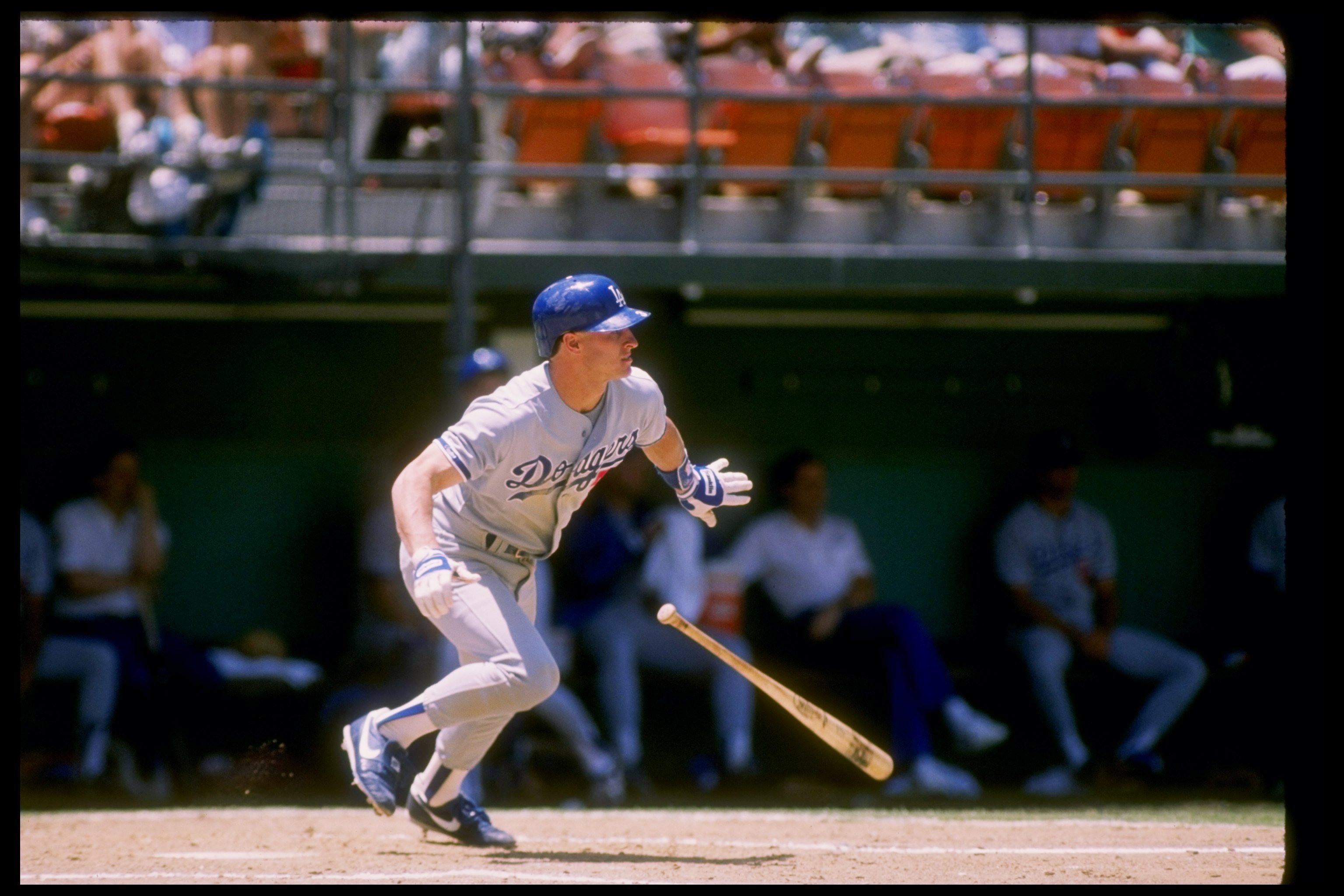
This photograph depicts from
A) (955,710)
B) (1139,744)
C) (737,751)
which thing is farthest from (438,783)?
(1139,744)

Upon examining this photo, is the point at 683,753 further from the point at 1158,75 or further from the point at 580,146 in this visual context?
the point at 1158,75

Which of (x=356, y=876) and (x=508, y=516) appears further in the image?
(x=508, y=516)

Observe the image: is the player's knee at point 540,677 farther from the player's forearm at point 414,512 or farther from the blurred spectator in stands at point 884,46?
the blurred spectator in stands at point 884,46

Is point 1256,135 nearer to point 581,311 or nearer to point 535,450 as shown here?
point 581,311

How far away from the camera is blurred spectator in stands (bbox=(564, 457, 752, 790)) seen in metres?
7.56

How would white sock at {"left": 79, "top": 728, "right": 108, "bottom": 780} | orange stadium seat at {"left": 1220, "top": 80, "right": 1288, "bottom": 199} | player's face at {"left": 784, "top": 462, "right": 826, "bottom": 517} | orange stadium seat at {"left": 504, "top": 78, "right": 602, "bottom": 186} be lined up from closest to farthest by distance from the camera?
white sock at {"left": 79, "top": 728, "right": 108, "bottom": 780}
player's face at {"left": 784, "top": 462, "right": 826, "bottom": 517}
orange stadium seat at {"left": 504, "top": 78, "right": 602, "bottom": 186}
orange stadium seat at {"left": 1220, "top": 80, "right": 1288, "bottom": 199}

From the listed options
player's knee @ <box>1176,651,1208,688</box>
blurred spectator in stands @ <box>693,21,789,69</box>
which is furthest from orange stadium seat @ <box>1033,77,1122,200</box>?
player's knee @ <box>1176,651,1208,688</box>

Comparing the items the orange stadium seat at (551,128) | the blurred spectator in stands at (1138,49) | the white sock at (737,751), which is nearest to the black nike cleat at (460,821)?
the white sock at (737,751)

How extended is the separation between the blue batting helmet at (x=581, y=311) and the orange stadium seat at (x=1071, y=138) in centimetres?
454

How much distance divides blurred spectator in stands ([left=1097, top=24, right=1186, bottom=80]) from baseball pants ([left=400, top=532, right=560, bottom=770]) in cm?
566

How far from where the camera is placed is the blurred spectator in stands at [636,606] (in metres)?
7.56

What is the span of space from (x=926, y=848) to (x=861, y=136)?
4.35 m

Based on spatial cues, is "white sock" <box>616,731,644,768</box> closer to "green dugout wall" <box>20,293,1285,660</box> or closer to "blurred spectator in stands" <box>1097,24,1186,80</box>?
"green dugout wall" <box>20,293,1285,660</box>

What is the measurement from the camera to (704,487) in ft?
17.4
